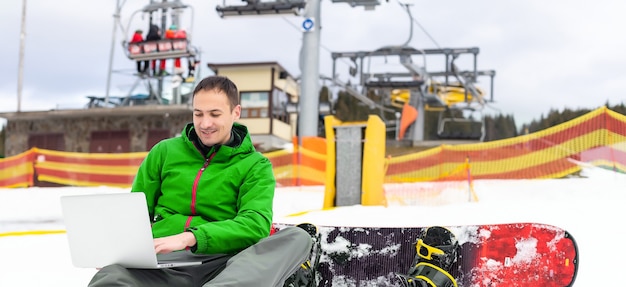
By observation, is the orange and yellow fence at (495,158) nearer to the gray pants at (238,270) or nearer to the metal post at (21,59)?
the gray pants at (238,270)

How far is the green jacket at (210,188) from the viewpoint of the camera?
2.60 metres

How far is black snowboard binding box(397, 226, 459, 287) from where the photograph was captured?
3.13m

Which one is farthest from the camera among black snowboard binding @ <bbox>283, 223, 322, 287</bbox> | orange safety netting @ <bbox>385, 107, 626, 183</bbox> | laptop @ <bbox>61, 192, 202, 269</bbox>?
orange safety netting @ <bbox>385, 107, 626, 183</bbox>

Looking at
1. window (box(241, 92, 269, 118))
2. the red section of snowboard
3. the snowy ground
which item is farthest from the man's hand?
window (box(241, 92, 269, 118))

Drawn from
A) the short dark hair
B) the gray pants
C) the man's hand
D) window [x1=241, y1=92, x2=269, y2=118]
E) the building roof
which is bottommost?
the gray pants

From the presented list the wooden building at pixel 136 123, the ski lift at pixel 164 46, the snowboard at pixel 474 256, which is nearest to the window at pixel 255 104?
the wooden building at pixel 136 123

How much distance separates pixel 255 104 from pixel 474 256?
28.8 meters

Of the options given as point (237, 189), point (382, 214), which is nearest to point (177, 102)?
point (382, 214)

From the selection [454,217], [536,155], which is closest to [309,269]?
[454,217]

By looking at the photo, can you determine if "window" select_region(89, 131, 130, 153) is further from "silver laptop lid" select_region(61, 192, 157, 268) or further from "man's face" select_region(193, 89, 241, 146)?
"silver laptop lid" select_region(61, 192, 157, 268)

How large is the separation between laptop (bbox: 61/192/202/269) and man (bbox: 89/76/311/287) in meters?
0.13

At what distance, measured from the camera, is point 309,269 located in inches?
129

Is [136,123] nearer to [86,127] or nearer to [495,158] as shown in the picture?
[86,127]

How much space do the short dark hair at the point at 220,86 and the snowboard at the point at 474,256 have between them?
42.1 inches
